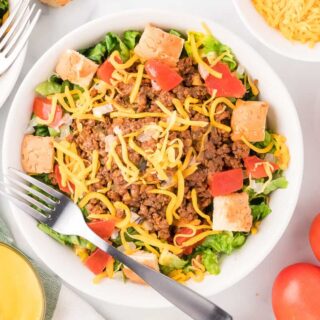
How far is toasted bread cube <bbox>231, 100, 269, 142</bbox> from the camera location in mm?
2309

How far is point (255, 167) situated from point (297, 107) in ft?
1.43

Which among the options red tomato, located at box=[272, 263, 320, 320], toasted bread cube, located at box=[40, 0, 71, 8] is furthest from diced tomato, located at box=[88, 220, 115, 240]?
toasted bread cube, located at box=[40, 0, 71, 8]

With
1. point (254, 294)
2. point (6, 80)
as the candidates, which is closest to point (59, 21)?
point (6, 80)

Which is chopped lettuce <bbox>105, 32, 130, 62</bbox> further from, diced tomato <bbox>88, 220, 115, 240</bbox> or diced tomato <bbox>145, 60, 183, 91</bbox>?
diced tomato <bbox>88, 220, 115, 240</bbox>

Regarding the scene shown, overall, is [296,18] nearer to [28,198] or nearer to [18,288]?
[28,198]

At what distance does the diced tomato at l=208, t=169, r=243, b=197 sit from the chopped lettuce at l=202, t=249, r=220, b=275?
230 mm

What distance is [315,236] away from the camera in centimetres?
253

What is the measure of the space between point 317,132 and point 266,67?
47cm

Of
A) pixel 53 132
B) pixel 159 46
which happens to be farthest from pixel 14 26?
pixel 159 46

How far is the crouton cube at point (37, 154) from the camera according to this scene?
2.34 meters

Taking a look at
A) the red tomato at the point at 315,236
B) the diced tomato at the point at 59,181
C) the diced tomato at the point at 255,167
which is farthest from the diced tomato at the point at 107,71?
the red tomato at the point at 315,236

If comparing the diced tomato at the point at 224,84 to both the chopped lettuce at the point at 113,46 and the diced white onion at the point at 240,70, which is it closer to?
the diced white onion at the point at 240,70

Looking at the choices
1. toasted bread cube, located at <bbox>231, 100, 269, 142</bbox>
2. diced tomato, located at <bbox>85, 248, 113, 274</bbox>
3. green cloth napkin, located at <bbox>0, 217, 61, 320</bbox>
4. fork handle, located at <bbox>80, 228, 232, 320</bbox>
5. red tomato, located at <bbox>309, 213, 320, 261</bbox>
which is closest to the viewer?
fork handle, located at <bbox>80, 228, 232, 320</bbox>

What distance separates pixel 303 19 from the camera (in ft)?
8.01
